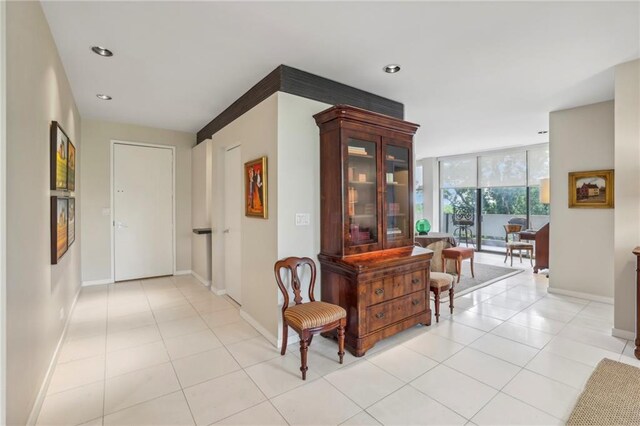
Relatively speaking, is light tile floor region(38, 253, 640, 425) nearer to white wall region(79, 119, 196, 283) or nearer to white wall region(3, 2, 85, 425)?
white wall region(3, 2, 85, 425)

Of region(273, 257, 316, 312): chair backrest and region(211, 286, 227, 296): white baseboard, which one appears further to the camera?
region(211, 286, 227, 296): white baseboard

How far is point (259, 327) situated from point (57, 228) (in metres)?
1.98

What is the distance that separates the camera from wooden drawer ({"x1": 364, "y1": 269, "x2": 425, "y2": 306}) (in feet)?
8.95

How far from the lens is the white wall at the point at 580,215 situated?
13.1 ft

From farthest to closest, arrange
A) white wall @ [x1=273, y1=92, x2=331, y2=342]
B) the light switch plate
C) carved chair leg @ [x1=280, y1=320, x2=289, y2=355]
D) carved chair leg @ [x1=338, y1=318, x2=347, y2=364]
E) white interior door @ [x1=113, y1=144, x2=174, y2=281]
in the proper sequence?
1. white interior door @ [x1=113, y1=144, x2=174, y2=281]
2. the light switch plate
3. white wall @ [x1=273, y1=92, x2=331, y2=342]
4. carved chair leg @ [x1=280, y1=320, x2=289, y2=355]
5. carved chair leg @ [x1=338, y1=318, x2=347, y2=364]

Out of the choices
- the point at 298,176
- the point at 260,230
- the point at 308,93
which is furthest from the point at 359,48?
the point at 260,230

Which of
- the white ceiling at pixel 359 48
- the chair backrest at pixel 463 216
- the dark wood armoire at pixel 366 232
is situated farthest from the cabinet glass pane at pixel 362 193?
the chair backrest at pixel 463 216

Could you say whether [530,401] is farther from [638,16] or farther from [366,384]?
[638,16]

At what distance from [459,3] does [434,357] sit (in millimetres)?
2713

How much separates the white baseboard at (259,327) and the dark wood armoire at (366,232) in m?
0.62

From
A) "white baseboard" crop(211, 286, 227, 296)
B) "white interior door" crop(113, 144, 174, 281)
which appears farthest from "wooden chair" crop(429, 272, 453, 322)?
"white interior door" crop(113, 144, 174, 281)

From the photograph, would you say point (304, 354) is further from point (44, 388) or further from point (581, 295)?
point (581, 295)

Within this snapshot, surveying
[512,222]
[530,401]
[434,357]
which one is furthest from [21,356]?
[512,222]

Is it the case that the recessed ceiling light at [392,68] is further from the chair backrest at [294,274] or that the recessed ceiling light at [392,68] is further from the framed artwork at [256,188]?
the chair backrest at [294,274]
